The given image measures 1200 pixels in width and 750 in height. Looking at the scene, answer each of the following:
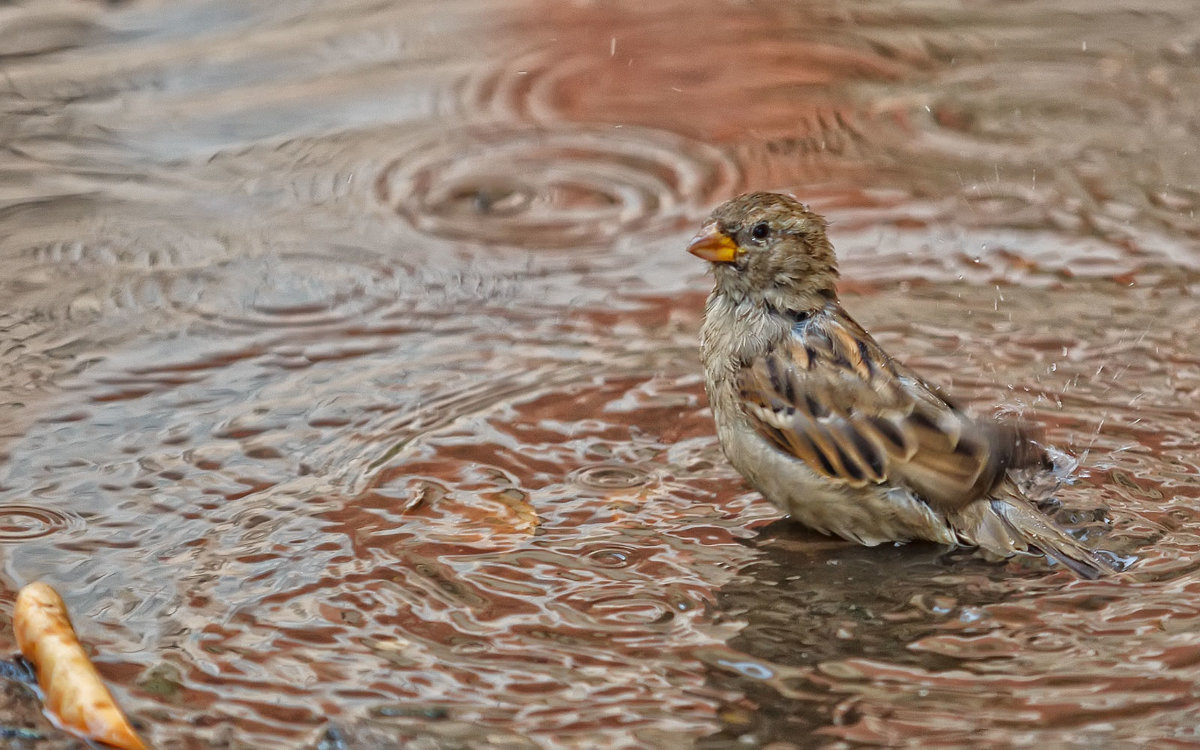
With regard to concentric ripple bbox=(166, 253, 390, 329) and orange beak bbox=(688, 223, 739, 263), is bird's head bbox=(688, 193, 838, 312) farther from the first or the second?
concentric ripple bbox=(166, 253, 390, 329)

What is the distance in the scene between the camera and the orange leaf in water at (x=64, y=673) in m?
3.47

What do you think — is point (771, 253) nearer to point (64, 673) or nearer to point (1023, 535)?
point (1023, 535)

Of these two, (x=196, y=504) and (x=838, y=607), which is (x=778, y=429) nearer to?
(x=838, y=607)

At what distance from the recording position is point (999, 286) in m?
5.94

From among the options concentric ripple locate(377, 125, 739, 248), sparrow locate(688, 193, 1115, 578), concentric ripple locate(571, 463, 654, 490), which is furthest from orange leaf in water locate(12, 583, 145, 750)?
concentric ripple locate(377, 125, 739, 248)

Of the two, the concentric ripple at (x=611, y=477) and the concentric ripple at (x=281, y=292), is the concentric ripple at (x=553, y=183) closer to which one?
the concentric ripple at (x=281, y=292)

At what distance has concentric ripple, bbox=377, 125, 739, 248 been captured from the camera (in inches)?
261

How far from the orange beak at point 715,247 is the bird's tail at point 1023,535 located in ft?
3.36

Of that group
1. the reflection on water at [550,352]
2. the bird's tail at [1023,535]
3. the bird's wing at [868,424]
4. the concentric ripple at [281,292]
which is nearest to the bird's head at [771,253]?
the bird's wing at [868,424]

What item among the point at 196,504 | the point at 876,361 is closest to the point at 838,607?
the point at 876,361

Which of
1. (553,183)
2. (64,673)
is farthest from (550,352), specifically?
(64,673)

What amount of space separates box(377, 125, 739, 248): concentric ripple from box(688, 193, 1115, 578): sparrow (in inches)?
72.8

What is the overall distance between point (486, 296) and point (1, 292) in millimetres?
1845

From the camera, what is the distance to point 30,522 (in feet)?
14.6
